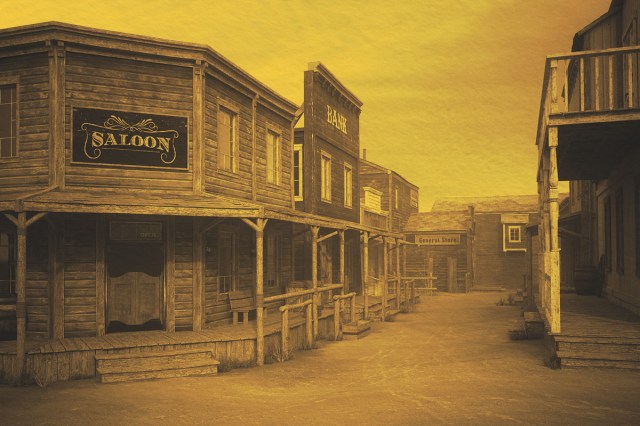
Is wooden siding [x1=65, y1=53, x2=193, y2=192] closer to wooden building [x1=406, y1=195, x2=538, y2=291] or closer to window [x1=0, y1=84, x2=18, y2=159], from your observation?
window [x1=0, y1=84, x2=18, y2=159]

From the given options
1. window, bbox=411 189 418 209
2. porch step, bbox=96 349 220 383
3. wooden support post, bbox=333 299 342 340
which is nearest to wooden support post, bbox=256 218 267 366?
porch step, bbox=96 349 220 383

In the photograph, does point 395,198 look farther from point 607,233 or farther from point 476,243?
point 607,233

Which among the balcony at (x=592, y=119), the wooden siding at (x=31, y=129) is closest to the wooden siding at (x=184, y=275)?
the wooden siding at (x=31, y=129)

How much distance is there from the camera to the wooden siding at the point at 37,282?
12730mm

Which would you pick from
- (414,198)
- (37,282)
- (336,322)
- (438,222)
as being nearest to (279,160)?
(336,322)

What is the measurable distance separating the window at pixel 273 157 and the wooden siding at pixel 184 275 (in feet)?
14.9

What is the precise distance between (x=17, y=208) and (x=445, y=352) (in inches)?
372

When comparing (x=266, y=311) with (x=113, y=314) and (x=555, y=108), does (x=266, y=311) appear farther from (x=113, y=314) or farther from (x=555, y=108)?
(x=555, y=108)

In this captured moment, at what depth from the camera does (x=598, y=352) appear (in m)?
11.3

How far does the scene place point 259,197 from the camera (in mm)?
17125

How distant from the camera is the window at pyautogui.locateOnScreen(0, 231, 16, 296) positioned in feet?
43.1

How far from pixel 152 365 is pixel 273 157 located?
28.7 ft

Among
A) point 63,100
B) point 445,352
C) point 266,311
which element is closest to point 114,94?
point 63,100

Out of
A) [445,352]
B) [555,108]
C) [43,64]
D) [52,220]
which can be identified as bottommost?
[445,352]
